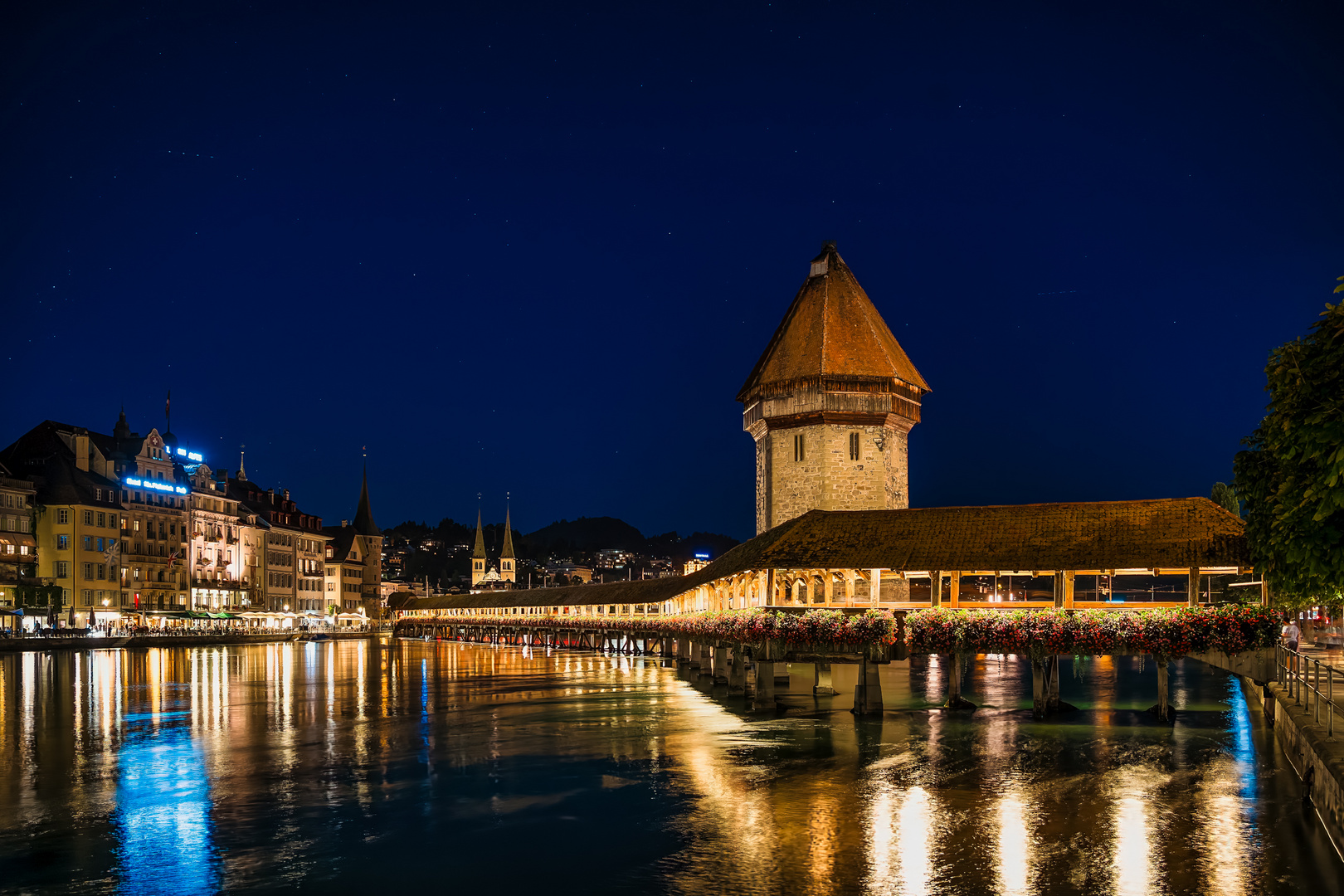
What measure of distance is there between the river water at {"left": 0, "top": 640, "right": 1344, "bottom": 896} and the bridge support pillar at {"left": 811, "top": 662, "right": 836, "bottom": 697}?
3.55ft

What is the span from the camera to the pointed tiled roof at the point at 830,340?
176ft

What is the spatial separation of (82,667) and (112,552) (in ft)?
131

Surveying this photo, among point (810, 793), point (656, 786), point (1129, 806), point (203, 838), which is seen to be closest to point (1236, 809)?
point (1129, 806)

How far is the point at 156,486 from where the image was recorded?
10725cm

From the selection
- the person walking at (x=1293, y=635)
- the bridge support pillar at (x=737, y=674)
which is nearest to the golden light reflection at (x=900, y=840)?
the bridge support pillar at (x=737, y=674)

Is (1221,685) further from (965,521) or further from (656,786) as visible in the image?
(656,786)

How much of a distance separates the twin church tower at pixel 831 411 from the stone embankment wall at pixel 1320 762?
28.0m

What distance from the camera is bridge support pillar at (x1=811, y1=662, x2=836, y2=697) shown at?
41.7 metres

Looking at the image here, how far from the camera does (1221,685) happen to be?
48.3 metres

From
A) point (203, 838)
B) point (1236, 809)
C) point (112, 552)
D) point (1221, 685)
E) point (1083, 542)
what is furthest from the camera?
point (112, 552)

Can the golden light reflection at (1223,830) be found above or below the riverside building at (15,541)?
below

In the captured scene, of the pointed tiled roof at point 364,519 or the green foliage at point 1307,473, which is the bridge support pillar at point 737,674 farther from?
the pointed tiled roof at point 364,519

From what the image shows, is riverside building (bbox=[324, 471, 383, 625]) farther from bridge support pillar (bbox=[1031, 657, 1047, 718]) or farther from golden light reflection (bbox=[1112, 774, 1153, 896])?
golden light reflection (bbox=[1112, 774, 1153, 896])

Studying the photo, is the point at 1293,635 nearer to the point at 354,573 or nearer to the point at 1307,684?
the point at 1307,684
